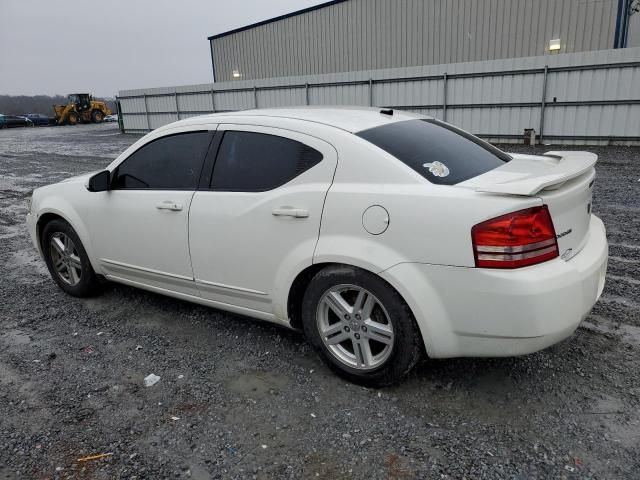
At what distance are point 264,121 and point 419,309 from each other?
5.13 ft

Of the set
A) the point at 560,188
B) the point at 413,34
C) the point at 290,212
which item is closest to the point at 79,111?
the point at 413,34

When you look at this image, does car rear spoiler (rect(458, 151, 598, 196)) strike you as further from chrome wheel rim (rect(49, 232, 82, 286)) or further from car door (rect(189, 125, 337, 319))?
chrome wheel rim (rect(49, 232, 82, 286))

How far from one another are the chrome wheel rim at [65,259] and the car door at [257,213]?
1.55m

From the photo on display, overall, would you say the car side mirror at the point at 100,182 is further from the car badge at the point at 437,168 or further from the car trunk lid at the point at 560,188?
the car trunk lid at the point at 560,188

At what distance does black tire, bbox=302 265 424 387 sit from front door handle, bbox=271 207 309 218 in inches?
13.2

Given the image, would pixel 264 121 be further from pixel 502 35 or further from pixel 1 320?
pixel 502 35

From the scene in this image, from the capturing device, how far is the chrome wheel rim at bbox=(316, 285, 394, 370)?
8.88 feet

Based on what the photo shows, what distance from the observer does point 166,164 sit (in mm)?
3635

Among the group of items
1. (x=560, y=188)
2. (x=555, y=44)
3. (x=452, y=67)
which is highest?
(x=555, y=44)

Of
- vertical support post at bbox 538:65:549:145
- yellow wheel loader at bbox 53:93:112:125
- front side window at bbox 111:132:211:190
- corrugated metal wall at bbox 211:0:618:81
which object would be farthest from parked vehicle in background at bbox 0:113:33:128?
front side window at bbox 111:132:211:190

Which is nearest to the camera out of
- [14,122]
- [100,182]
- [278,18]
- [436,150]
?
[436,150]

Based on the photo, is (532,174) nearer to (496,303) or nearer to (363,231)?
(496,303)

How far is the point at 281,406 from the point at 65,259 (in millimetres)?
2717

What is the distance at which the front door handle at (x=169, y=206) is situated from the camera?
11.2 ft
